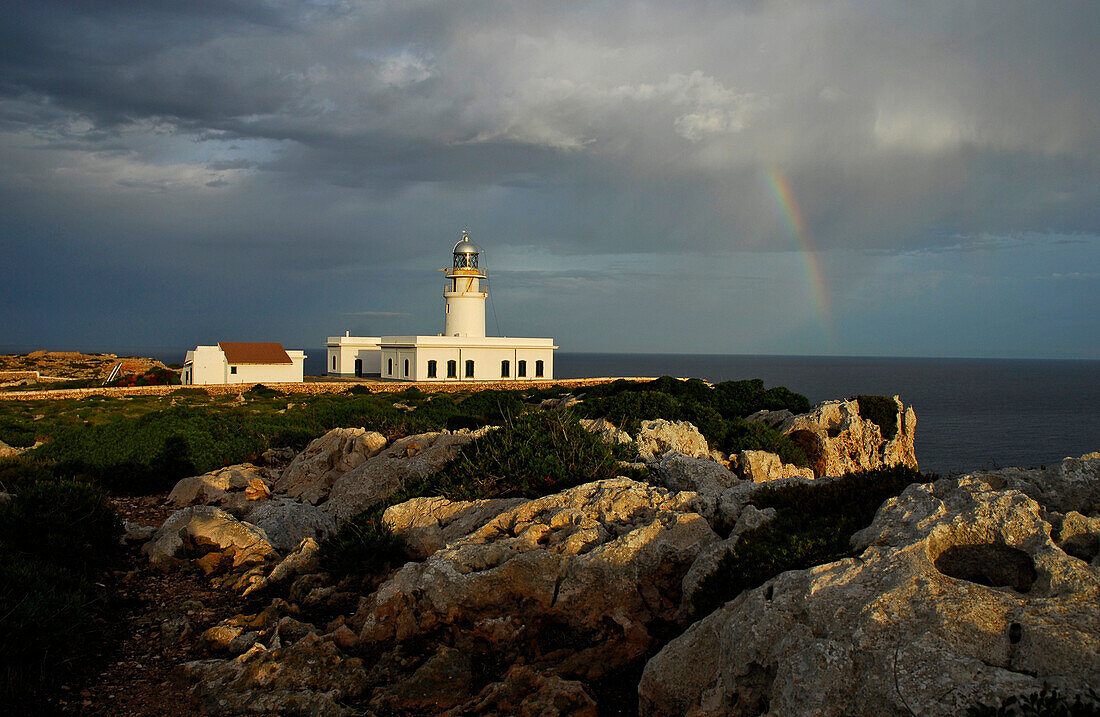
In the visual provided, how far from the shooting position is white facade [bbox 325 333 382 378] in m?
51.5

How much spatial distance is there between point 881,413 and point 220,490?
65.7 ft

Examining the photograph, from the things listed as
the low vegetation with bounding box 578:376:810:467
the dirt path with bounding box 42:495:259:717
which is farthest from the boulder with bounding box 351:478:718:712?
the low vegetation with bounding box 578:376:810:467

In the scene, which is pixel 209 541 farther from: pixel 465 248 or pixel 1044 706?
pixel 465 248

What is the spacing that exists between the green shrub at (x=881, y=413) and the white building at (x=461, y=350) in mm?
25606

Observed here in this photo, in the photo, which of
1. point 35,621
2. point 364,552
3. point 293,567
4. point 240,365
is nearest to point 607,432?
point 364,552

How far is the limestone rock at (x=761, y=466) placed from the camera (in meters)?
14.3

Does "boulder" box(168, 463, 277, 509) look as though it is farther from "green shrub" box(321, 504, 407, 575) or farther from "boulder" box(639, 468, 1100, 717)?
"boulder" box(639, 468, 1100, 717)

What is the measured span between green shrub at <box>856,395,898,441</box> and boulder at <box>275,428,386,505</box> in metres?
16.2

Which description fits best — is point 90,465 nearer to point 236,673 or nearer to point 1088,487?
point 236,673

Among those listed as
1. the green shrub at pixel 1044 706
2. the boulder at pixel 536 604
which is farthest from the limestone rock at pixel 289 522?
the green shrub at pixel 1044 706

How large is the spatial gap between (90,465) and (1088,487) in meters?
19.3

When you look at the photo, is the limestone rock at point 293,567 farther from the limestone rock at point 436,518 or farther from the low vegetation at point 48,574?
the low vegetation at point 48,574

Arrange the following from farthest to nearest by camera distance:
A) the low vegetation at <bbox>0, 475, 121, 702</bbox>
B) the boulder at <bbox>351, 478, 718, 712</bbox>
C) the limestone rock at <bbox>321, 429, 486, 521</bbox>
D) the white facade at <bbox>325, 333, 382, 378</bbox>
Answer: the white facade at <bbox>325, 333, 382, 378</bbox>, the limestone rock at <bbox>321, 429, 486, 521</bbox>, the low vegetation at <bbox>0, 475, 121, 702</bbox>, the boulder at <bbox>351, 478, 718, 712</bbox>

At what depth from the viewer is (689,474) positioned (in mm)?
9961
